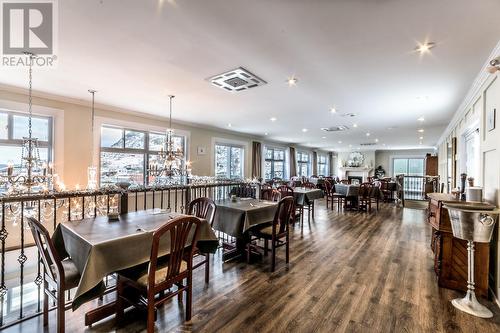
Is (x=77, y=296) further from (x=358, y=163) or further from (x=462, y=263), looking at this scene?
(x=358, y=163)

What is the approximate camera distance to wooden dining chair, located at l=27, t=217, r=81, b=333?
1627 millimetres

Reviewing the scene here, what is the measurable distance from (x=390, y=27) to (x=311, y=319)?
2718 mm

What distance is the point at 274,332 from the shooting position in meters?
1.90

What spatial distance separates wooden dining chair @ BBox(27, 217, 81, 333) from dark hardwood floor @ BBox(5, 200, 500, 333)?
0.38 metres

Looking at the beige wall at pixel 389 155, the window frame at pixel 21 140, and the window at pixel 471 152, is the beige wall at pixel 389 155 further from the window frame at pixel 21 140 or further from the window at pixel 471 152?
the window frame at pixel 21 140

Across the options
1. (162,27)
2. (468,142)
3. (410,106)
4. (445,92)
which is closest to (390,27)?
(162,27)

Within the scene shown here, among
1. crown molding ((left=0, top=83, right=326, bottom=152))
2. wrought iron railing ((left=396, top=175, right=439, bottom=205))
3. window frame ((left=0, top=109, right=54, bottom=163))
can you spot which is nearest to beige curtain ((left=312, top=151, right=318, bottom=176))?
wrought iron railing ((left=396, top=175, right=439, bottom=205))

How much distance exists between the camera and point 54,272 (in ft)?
5.90

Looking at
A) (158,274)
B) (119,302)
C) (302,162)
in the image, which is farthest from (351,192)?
(119,302)

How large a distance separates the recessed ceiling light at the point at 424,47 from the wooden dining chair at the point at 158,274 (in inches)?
111

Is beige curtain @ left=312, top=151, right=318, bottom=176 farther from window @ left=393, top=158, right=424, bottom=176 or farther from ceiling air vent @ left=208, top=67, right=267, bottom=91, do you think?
A: ceiling air vent @ left=208, top=67, right=267, bottom=91

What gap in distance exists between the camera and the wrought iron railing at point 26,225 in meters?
2.04

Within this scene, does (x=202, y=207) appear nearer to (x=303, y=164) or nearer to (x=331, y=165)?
(x=303, y=164)

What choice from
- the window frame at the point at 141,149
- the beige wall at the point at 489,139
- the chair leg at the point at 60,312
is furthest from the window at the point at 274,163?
the chair leg at the point at 60,312
